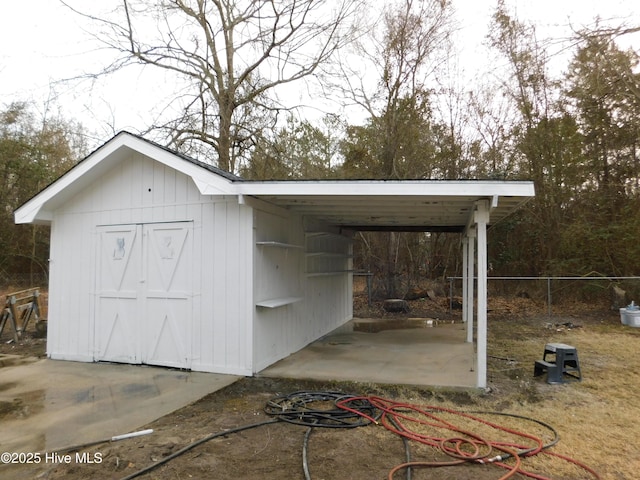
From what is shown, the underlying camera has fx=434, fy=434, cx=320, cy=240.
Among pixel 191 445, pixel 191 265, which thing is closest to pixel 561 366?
pixel 191 445

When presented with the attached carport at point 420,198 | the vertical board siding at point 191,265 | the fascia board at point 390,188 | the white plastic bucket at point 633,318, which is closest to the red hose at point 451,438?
the attached carport at point 420,198

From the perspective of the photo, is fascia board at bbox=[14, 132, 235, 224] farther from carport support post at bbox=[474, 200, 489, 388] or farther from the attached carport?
carport support post at bbox=[474, 200, 489, 388]

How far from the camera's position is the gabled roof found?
466cm

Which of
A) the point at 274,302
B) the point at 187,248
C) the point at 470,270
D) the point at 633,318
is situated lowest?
the point at 633,318

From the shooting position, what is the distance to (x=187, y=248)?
18.5 ft

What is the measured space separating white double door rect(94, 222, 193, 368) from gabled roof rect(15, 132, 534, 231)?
31.6 inches

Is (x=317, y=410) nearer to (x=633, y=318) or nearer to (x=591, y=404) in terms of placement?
(x=591, y=404)

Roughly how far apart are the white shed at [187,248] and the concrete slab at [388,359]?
41cm

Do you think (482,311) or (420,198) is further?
(420,198)

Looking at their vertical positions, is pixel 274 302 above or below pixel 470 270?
below

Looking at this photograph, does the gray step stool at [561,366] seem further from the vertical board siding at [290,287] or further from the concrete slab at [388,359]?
the vertical board siding at [290,287]

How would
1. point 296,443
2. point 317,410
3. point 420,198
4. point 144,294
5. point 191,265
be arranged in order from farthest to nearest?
point 144,294, point 191,265, point 420,198, point 317,410, point 296,443

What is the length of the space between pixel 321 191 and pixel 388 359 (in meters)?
2.80

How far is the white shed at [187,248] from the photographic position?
200 inches
